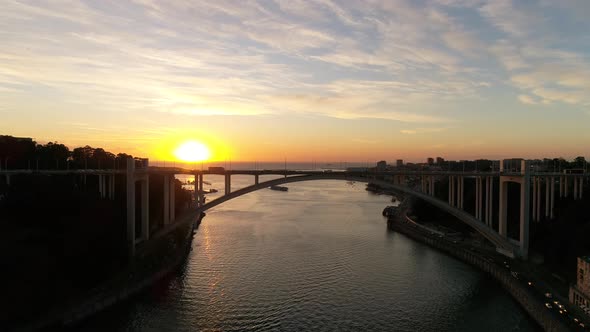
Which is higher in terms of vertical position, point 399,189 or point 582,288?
point 399,189

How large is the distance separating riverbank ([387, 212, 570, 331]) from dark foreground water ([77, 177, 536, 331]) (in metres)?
0.34

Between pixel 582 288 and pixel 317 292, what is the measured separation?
782 centimetres

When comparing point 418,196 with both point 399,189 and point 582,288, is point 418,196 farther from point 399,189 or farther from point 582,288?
point 582,288

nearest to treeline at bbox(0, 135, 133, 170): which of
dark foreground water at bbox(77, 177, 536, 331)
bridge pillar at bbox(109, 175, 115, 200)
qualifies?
bridge pillar at bbox(109, 175, 115, 200)

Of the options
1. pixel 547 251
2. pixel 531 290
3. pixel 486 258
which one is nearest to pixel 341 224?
pixel 486 258

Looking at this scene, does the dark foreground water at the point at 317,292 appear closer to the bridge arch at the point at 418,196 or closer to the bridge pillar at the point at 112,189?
the bridge arch at the point at 418,196

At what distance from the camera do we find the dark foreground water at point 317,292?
40.8 ft

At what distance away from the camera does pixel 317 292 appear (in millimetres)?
14703

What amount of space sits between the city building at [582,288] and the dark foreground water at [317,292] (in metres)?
1.45

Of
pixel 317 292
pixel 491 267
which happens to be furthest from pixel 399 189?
pixel 317 292

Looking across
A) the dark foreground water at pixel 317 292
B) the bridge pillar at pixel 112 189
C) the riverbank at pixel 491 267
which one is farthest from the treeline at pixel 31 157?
the riverbank at pixel 491 267

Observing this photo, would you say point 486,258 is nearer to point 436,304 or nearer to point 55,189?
point 436,304

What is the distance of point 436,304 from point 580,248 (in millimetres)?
5776

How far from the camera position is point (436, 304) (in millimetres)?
14211
